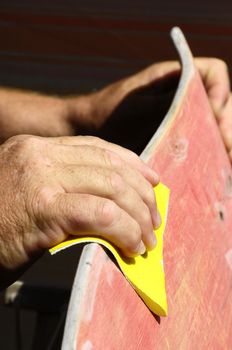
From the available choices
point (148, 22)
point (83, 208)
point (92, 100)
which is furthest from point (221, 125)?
point (148, 22)

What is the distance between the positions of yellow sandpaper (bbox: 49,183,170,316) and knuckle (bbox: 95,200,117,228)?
2cm

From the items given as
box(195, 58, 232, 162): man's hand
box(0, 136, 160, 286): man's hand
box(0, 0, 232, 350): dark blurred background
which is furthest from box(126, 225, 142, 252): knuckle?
box(0, 0, 232, 350): dark blurred background

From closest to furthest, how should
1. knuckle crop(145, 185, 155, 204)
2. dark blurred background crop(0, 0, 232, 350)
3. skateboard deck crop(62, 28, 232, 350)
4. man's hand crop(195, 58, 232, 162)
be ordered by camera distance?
skateboard deck crop(62, 28, 232, 350)
knuckle crop(145, 185, 155, 204)
man's hand crop(195, 58, 232, 162)
dark blurred background crop(0, 0, 232, 350)

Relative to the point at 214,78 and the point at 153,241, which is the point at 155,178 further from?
the point at 214,78

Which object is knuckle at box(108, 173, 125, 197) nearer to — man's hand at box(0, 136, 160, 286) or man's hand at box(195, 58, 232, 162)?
man's hand at box(0, 136, 160, 286)

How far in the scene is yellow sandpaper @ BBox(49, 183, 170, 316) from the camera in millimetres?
850

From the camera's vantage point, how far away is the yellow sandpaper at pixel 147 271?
0.85 metres

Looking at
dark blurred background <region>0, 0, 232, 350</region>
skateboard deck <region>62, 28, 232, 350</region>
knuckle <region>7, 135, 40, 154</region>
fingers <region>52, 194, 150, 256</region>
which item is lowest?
dark blurred background <region>0, 0, 232, 350</region>

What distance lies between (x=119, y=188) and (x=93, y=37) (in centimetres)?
394

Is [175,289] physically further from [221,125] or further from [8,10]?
[8,10]

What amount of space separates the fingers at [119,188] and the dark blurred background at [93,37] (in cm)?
326

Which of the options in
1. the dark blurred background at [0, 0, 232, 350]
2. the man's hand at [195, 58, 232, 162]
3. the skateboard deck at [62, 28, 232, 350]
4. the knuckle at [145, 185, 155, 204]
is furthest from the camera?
the dark blurred background at [0, 0, 232, 350]

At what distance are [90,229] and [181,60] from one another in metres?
0.58

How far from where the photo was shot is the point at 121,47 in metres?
4.57
